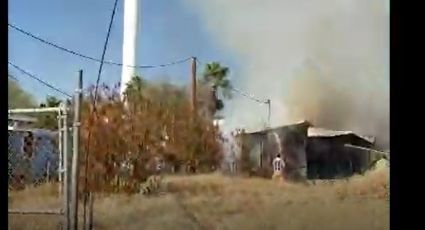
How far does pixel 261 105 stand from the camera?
2047 millimetres

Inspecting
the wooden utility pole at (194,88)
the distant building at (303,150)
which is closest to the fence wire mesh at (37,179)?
the wooden utility pole at (194,88)

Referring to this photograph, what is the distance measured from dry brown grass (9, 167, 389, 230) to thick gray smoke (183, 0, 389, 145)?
21 centimetres

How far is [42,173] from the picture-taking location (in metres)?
2.04

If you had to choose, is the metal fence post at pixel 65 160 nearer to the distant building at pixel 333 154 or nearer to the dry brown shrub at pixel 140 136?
the dry brown shrub at pixel 140 136

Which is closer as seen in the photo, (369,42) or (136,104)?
(369,42)

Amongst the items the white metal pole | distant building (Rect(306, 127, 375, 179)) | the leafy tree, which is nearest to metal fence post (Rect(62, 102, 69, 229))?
the leafy tree

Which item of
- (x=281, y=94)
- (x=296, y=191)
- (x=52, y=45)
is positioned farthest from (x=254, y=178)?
(x=52, y=45)

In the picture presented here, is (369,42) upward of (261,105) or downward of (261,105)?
upward

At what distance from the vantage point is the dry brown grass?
2012mm

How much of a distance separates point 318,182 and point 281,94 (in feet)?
1.00

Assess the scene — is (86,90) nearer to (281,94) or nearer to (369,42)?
(281,94)

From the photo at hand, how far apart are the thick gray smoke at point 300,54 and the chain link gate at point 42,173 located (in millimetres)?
578

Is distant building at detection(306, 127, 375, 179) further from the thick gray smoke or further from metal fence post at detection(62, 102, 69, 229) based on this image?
metal fence post at detection(62, 102, 69, 229)

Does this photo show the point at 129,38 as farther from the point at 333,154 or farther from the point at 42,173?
the point at 333,154
